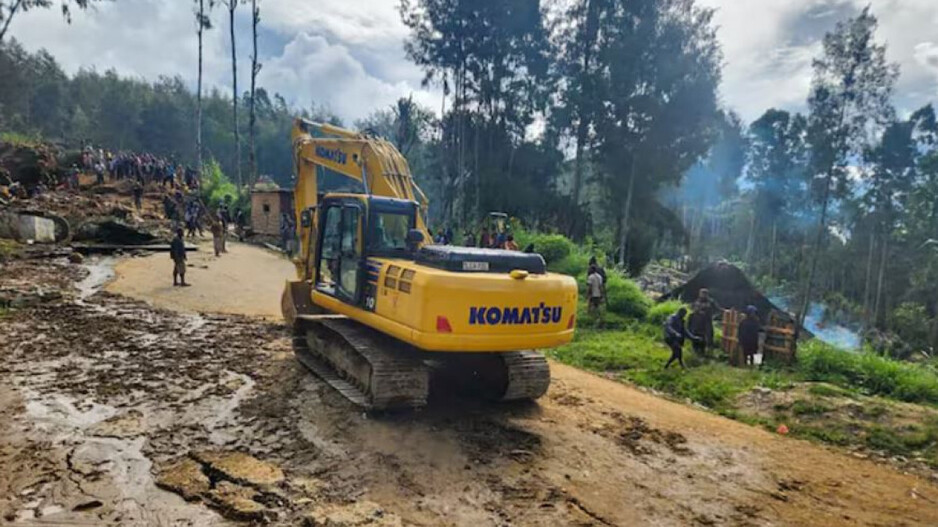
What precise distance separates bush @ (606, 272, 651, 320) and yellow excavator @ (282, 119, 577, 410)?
7427 millimetres

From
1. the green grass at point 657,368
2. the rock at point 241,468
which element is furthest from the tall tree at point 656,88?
the rock at point 241,468

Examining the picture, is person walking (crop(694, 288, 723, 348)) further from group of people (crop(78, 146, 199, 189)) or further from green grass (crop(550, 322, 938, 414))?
group of people (crop(78, 146, 199, 189))

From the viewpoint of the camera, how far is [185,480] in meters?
4.81

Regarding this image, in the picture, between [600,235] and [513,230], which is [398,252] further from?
[600,235]

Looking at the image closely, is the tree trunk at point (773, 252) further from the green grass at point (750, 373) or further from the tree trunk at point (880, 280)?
the green grass at point (750, 373)

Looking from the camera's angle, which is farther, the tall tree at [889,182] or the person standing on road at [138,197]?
the tall tree at [889,182]

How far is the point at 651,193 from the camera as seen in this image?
30.7 meters

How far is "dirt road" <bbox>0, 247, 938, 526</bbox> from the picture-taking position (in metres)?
4.58

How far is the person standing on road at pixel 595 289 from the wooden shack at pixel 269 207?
17.0m

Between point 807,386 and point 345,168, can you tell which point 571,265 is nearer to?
point 807,386

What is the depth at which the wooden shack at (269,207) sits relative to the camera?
2684 cm

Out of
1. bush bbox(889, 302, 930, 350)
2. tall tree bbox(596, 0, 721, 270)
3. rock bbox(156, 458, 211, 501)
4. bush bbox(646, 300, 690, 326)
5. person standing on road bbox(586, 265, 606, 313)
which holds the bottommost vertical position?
bush bbox(889, 302, 930, 350)

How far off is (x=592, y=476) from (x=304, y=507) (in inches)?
102

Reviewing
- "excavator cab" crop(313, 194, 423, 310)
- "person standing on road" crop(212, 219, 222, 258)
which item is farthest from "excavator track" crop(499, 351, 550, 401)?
"person standing on road" crop(212, 219, 222, 258)
